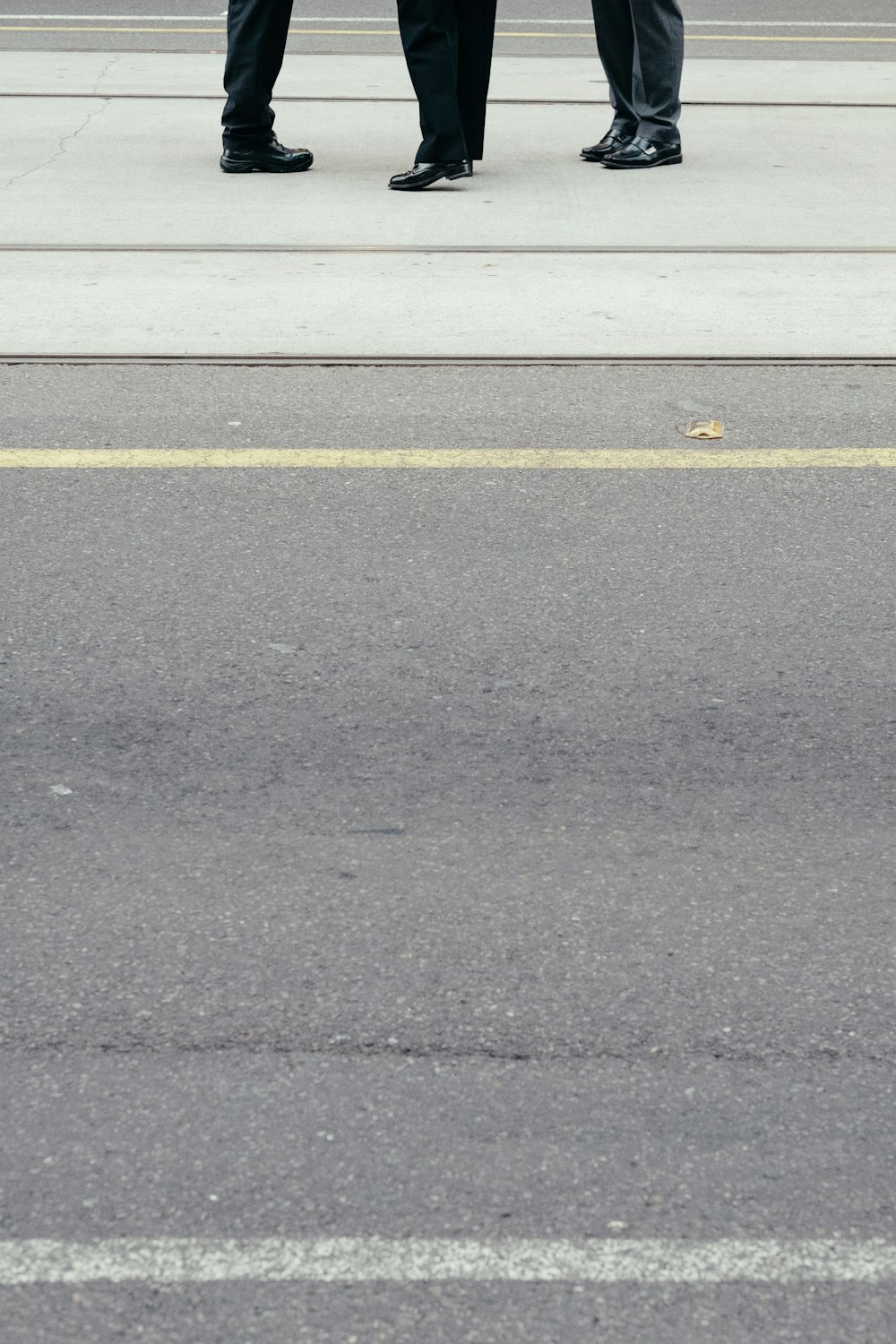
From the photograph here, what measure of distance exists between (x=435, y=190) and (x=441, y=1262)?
6.33 meters

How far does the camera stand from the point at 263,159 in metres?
7.96

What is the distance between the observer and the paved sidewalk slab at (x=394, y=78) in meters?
9.75

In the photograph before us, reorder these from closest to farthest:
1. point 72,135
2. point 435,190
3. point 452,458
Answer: point 452,458
point 435,190
point 72,135

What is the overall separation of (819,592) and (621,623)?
0.50 m

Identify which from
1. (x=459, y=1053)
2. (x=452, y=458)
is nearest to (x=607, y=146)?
(x=452, y=458)

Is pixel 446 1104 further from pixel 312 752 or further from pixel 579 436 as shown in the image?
pixel 579 436

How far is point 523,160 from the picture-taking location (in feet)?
27.2

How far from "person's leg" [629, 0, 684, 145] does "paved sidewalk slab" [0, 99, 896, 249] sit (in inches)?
11.5

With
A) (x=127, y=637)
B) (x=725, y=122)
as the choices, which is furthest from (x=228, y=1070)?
(x=725, y=122)

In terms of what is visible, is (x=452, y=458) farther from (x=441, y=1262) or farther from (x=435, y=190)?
(x=435, y=190)

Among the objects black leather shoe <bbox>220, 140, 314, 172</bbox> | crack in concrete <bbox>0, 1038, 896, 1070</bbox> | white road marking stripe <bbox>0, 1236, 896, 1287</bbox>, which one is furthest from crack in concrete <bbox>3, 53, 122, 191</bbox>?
white road marking stripe <bbox>0, 1236, 896, 1287</bbox>

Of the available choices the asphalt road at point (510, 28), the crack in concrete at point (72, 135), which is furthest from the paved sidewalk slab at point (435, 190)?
the asphalt road at point (510, 28)

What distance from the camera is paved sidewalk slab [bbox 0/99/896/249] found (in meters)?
6.98

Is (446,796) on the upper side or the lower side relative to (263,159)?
upper
